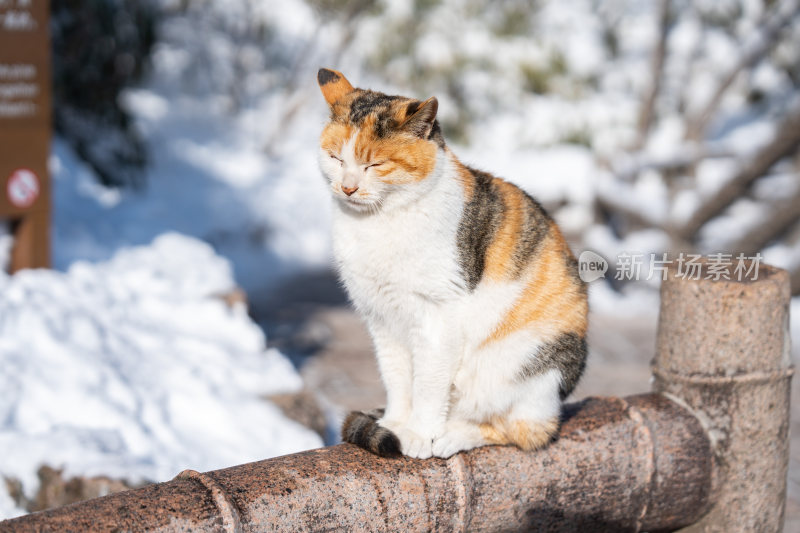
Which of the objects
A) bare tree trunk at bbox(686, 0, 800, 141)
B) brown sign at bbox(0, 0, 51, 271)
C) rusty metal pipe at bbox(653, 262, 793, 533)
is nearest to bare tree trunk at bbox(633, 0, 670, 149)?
bare tree trunk at bbox(686, 0, 800, 141)

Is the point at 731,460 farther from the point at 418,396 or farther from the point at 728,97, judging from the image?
the point at 728,97

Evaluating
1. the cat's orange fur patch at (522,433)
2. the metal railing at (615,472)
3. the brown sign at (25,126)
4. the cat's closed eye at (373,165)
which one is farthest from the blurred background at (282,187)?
the cat's closed eye at (373,165)

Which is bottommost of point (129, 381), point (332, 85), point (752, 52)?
point (129, 381)

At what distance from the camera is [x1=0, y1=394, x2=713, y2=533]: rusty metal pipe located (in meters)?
1.75

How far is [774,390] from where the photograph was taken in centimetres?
261

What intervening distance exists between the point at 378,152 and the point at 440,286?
1.30 ft

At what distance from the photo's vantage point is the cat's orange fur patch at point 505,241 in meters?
2.24

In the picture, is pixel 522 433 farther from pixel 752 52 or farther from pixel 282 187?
pixel 752 52

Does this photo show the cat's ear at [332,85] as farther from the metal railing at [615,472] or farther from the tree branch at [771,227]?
the tree branch at [771,227]

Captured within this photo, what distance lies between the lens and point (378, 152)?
2.08 meters

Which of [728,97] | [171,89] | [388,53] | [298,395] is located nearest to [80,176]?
[171,89]

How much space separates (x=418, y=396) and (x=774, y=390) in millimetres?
1264

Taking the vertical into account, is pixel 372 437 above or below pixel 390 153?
below

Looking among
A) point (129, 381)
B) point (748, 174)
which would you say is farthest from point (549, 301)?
point (748, 174)
